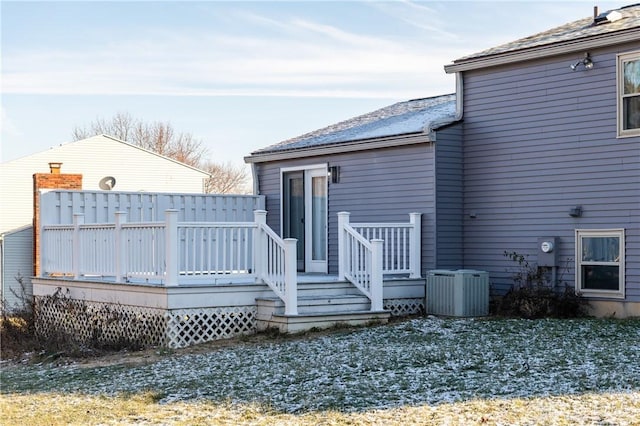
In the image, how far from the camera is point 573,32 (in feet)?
48.9

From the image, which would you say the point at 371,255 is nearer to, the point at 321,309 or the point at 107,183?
the point at 321,309

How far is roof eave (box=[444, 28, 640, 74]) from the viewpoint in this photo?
13.5 m

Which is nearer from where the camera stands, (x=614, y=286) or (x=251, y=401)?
(x=251, y=401)

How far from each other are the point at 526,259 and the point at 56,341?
7487 millimetres

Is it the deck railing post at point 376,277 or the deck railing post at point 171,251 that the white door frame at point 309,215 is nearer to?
the deck railing post at point 376,277

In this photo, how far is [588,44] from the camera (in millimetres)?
13914

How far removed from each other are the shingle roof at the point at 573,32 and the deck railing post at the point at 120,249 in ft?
20.5

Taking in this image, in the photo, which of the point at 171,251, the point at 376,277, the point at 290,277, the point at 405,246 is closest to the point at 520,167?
the point at 405,246

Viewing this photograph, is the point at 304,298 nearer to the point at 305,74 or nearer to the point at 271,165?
the point at 271,165

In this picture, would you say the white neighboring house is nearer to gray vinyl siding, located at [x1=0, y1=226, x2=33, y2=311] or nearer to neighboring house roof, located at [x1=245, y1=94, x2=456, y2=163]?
gray vinyl siding, located at [x1=0, y1=226, x2=33, y2=311]

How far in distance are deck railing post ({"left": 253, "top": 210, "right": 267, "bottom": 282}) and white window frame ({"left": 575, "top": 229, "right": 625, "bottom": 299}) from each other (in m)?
4.81

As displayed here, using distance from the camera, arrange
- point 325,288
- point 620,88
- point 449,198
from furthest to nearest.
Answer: point 449,198 → point 325,288 → point 620,88

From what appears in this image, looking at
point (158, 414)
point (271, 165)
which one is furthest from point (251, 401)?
point (271, 165)

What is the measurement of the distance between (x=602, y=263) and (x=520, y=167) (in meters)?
2.13
